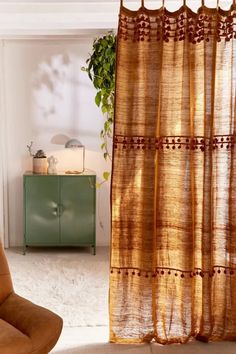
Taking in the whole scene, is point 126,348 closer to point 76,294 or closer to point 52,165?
point 76,294

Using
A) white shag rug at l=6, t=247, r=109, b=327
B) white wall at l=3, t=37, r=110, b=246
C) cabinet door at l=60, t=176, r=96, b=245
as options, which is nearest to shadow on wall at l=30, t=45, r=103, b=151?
white wall at l=3, t=37, r=110, b=246

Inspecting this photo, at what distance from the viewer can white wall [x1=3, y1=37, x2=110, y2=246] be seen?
530cm

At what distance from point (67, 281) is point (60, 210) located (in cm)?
101

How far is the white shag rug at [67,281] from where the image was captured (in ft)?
12.1

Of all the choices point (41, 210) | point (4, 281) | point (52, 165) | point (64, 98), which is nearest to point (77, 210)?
point (41, 210)

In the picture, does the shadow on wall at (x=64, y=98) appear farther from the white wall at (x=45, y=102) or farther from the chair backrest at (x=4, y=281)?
the chair backrest at (x=4, y=281)

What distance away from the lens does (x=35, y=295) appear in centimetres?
402

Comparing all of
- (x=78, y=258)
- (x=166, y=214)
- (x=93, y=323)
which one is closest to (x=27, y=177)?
(x=78, y=258)

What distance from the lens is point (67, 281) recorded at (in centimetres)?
439

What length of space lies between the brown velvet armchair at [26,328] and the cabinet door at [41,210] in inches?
98.6

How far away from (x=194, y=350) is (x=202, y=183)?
104cm

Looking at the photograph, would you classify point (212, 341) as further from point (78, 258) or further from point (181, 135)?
point (78, 258)

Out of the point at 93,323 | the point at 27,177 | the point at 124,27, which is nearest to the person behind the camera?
the point at 124,27

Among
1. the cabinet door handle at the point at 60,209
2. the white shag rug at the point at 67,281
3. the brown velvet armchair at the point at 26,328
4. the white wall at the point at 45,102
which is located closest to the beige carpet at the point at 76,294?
the white shag rug at the point at 67,281
